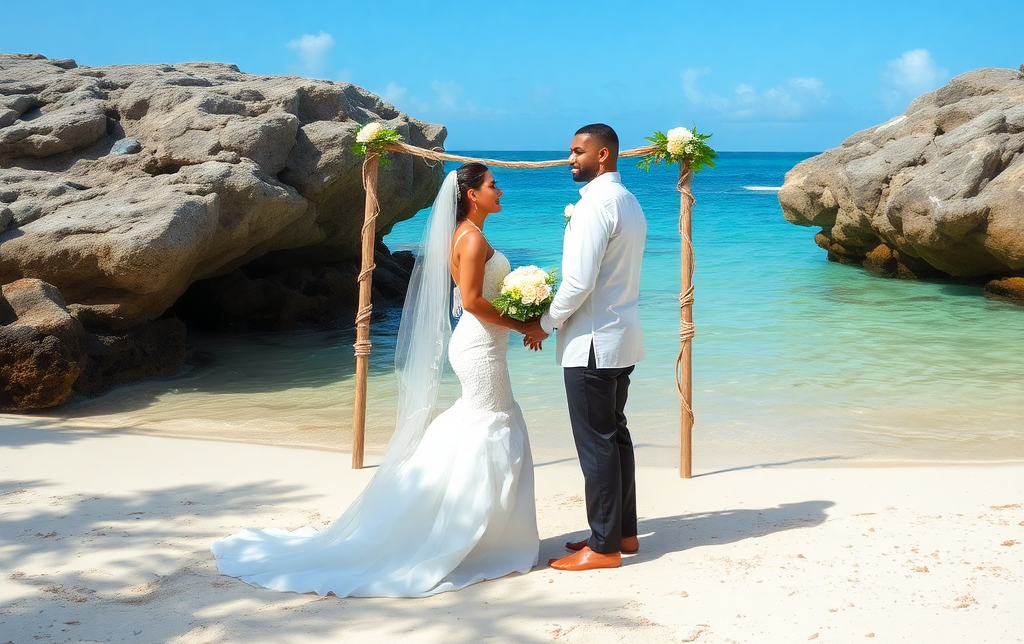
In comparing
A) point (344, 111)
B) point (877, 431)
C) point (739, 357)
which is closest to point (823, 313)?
point (739, 357)

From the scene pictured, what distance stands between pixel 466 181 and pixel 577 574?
224cm

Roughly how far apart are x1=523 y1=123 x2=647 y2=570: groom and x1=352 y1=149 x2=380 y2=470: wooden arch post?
237 centimetres

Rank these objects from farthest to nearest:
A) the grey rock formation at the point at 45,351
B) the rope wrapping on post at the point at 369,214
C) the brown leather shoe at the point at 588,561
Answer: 1. the grey rock formation at the point at 45,351
2. the rope wrapping on post at the point at 369,214
3. the brown leather shoe at the point at 588,561


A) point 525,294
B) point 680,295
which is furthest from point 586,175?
point 680,295

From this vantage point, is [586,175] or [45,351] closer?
[586,175]

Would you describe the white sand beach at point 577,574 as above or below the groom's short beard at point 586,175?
below

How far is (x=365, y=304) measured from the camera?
6.77 m

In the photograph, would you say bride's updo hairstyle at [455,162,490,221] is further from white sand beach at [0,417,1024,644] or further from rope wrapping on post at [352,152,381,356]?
white sand beach at [0,417,1024,644]

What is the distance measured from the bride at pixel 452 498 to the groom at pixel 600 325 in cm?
34

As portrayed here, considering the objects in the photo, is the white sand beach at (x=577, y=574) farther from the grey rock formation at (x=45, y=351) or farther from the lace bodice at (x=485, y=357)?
the grey rock formation at (x=45, y=351)

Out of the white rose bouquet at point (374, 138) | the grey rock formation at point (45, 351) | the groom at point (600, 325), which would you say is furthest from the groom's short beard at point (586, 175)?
the grey rock formation at point (45, 351)

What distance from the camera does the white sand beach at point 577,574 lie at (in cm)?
399

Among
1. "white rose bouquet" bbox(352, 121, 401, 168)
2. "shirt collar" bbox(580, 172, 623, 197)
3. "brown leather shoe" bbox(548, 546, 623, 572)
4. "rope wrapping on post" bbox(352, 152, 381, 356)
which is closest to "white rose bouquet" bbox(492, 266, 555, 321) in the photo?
"shirt collar" bbox(580, 172, 623, 197)

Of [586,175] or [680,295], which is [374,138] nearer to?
[586,175]
